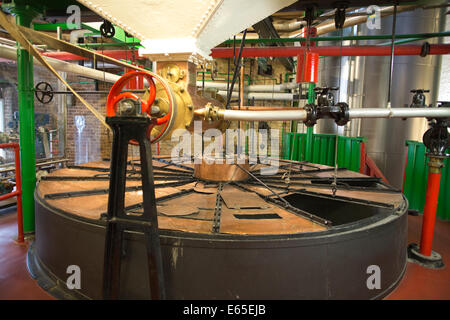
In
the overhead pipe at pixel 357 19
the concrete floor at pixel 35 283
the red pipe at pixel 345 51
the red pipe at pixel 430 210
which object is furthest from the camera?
the overhead pipe at pixel 357 19

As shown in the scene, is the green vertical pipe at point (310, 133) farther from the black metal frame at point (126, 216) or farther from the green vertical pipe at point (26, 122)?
the black metal frame at point (126, 216)

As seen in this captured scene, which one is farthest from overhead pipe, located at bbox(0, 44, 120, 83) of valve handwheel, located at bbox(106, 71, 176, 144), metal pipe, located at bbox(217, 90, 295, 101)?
metal pipe, located at bbox(217, 90, 295, 101)

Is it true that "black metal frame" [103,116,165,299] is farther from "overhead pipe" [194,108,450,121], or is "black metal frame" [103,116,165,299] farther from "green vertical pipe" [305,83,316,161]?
"green vertical pipe" [305,83,316,161]

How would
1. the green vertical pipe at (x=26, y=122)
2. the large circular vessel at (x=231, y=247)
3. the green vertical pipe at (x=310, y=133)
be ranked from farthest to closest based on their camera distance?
the green vertical pipe at (x=310, y=133)
the green vertical pipe at (x=26, y=122)
the large circular vessel at (x=231, y=247)

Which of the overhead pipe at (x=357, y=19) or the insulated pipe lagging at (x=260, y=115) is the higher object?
the overhead pipe at (x=357, y=19)

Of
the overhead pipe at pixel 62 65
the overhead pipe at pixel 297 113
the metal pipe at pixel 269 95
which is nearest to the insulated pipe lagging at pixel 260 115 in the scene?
the overhead pipe at pixel 297 113

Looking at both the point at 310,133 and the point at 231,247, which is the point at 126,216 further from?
the point at 310,133

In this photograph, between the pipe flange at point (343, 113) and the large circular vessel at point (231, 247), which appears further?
the pipe flange at point (343, 113)

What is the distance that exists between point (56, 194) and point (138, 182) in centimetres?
102

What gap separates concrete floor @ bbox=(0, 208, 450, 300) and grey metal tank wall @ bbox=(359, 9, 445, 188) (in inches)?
95.9

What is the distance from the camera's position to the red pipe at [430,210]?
3.46 m

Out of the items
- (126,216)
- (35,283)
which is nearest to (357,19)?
(126,216)

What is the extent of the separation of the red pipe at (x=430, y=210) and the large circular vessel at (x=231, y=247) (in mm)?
344
